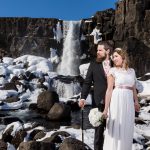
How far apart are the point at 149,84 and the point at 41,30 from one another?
21811 millimetres

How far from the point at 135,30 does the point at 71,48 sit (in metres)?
9.05

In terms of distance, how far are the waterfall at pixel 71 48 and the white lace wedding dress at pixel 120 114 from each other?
43.8m

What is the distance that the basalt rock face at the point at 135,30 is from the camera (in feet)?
145

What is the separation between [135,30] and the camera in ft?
155

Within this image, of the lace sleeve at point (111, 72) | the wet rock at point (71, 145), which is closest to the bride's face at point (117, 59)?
the lace sleeve at point (111, 72)

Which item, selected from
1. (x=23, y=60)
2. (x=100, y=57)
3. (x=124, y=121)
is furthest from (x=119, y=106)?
(x=23, y=60)

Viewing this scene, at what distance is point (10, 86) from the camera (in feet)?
113

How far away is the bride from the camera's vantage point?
21.3 feet

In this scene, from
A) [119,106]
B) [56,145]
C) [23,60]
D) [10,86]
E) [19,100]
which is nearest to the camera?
[119,106]

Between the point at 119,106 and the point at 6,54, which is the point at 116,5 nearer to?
the point at 6,54

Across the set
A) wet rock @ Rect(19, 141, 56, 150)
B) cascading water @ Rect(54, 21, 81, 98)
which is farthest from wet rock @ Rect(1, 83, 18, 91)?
wet rock @ Rect(19, 141, 56, 150)

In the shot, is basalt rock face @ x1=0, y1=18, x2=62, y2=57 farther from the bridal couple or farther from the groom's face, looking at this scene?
the bridal couple

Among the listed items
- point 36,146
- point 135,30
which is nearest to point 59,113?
point 36,146

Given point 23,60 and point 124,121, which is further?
point 23,60
